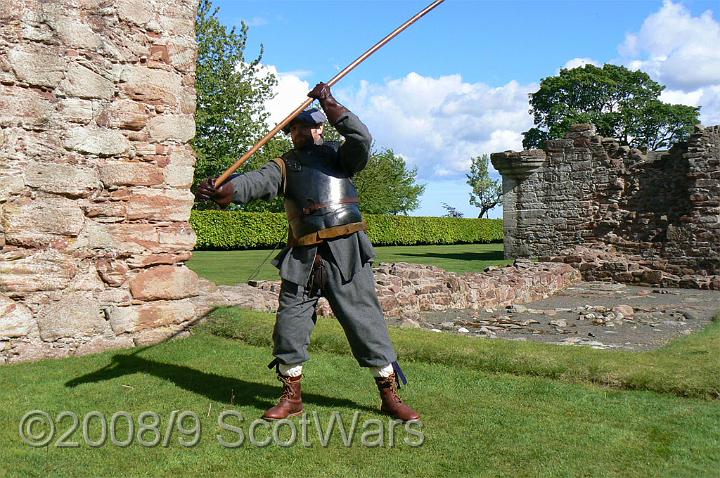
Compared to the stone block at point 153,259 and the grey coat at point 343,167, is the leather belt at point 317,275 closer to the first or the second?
the grey coat at point 343,167

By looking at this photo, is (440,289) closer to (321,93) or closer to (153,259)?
A: (153,259)

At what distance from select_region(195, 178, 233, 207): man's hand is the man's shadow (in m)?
1.30

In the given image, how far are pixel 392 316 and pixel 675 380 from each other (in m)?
5.69

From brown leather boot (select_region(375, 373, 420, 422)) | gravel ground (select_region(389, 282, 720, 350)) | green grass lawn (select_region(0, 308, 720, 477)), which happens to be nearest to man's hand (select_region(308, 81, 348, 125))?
brown leather boot (select_region(375, 373, 420, 422))

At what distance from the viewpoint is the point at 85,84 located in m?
5.98

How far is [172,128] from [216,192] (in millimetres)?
2493

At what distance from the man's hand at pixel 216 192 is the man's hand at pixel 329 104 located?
2.49ft

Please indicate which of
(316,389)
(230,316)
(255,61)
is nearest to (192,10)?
(230,316)

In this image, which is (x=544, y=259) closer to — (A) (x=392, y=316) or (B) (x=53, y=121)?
(A) (x=392, y=316)

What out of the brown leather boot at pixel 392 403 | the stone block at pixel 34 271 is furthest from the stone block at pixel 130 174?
the brown leather boot at pixel 392 403

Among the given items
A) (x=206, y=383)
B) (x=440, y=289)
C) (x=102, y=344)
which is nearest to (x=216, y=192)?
(x=206, y=383)

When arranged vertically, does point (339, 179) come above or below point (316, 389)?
above

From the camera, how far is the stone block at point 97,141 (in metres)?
5.94

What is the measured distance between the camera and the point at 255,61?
32562mm
